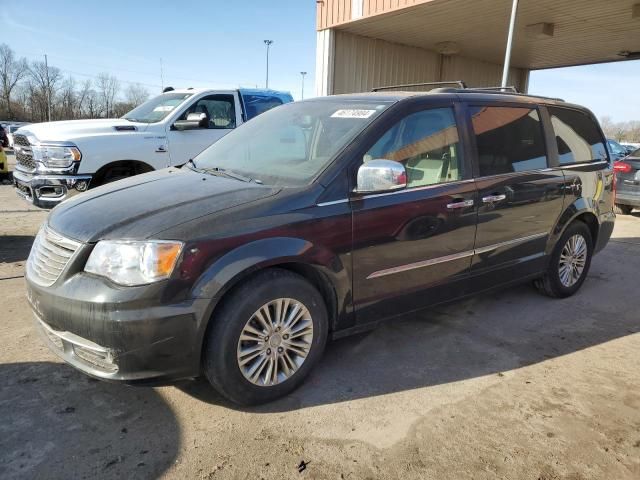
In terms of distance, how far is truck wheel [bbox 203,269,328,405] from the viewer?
2559 millimetres

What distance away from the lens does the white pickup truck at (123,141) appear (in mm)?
5789

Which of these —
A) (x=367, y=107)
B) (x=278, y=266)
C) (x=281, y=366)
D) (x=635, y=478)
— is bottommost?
(x=635, y=478)

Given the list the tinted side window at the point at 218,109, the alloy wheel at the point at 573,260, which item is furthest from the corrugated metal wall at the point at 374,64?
the alloy wheel at the point at 573,260

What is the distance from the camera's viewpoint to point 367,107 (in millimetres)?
3375

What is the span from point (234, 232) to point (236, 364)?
0.72 m

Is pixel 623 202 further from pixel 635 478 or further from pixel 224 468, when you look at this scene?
pixel 224 468

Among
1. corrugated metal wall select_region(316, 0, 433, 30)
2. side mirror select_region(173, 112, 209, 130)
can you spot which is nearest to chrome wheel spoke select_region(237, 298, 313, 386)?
side mirror select_region(173, 112, 209, 130)

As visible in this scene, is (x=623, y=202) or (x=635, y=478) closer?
(x=635, y=478)

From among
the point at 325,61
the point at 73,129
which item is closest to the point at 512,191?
the point at 73,129

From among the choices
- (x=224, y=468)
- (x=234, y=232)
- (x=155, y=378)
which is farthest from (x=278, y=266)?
(x=224, y=468)

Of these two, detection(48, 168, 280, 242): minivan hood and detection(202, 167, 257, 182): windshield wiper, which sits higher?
detection(202, 167, 257, 182): windshield wiper

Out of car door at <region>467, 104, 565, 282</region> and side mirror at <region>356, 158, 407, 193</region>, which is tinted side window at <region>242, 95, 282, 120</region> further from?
side mirror at <region>356, 158, 407, 193</region>

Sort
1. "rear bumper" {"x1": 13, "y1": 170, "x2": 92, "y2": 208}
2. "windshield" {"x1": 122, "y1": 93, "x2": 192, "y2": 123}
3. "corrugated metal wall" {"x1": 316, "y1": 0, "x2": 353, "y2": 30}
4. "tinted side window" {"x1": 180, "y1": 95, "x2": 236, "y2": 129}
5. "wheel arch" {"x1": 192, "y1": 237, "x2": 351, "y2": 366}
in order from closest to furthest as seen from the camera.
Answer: "wheel arch" {"x1": 192, "y1": 237, "x2": 351, "y2": 366}, "rear bumper" {"x1": 13, "y1": 170, "x2": 92, "y2": 208}, "windshield" {"x1": 122, "y1": 93, "x2": 192, "y2": 123}, "tinted side window" {"x1": 180, "y1": 95, "x2": 236, "y2": 129}, "corrugated metal wall" {"x1": 316, "y1": 0, "x2": 353, "y2": 30}

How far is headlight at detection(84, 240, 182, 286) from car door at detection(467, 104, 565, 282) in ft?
7.59
